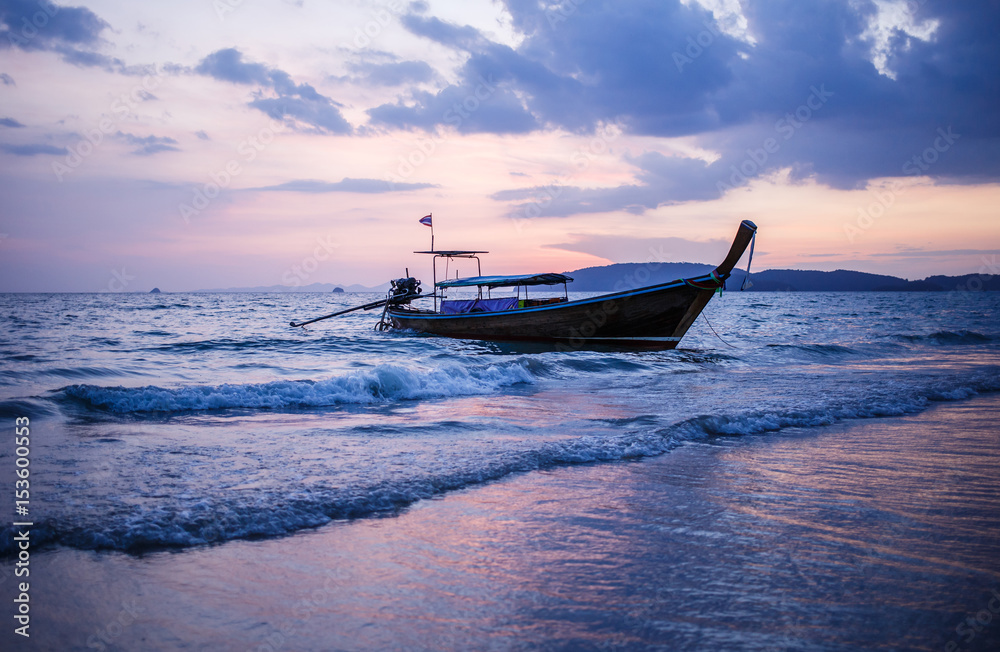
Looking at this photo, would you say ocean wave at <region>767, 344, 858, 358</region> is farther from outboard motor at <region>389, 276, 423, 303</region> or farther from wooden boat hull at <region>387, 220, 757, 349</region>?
outboard motor at <region>389, 276, 423, 303</region>

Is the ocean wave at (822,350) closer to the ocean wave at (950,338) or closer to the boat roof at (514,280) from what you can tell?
the ocean wave at (950,338)

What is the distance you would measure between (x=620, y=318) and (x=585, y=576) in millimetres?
16619

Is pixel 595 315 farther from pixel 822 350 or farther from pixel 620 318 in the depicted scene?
pixel 822 350

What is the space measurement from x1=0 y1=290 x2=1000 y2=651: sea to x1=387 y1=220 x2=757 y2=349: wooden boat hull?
8.10 meters

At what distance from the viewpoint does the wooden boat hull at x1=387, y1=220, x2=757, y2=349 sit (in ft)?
62.3

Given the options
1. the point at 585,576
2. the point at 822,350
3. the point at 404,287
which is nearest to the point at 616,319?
the point at 822,350

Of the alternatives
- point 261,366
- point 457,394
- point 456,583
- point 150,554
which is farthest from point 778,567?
point 261,366

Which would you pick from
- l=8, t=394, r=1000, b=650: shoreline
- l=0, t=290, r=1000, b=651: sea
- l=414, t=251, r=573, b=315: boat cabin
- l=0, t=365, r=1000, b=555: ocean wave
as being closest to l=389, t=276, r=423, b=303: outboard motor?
l=414, t=251, r=573, b=315: boat cabin

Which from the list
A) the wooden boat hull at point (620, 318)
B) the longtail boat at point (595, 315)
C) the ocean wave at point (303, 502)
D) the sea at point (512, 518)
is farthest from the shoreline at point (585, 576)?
the wooden boat hull at point (620, 318)

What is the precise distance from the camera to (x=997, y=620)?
3133mm

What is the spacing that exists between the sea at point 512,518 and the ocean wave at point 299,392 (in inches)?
2.5

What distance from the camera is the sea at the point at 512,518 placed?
3150 millimetres

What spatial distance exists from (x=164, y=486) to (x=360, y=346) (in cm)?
1692

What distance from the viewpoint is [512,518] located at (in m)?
4.78
